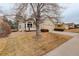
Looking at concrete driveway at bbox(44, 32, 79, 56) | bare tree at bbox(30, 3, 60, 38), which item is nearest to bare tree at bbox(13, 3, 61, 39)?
bare tree at bbox(30, 3, 60, 38)

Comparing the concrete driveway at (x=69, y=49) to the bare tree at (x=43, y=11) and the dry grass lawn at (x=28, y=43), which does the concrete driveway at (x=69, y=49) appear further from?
the bare tree at (x=43, y=11)

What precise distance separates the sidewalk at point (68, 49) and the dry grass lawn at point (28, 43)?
0.03 m

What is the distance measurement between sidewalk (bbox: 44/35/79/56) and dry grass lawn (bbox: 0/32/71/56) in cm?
3

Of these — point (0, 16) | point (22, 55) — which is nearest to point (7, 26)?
point (0, 16)

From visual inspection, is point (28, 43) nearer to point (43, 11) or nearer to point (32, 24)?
point (32, 24)

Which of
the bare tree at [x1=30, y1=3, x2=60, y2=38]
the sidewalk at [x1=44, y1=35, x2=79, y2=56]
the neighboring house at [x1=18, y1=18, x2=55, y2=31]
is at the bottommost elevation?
the sidewalk at [x1=44, y1=35, x2=79, y2=56]

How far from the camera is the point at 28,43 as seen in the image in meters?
2.21

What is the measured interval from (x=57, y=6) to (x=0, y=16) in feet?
1.48

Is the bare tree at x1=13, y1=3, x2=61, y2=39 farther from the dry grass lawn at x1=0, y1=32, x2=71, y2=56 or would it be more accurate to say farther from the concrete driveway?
the concrete driveway

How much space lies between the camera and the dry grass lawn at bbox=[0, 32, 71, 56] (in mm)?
2195

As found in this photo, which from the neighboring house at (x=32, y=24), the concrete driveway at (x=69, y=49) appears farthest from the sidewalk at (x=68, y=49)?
the neighboring house at (x=32, y=24)

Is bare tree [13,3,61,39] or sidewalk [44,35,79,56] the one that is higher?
bare tree [13,3,61,39]

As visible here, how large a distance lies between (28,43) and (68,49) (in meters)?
0.31

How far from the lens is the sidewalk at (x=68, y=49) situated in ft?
7.12
